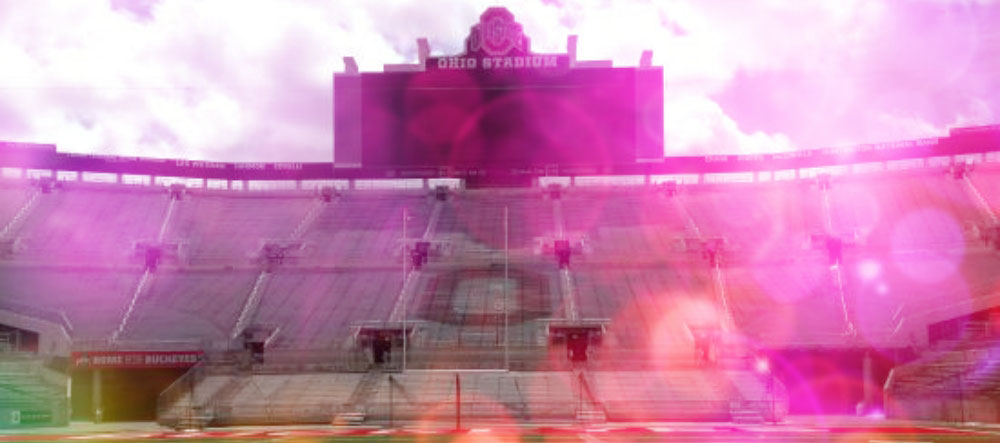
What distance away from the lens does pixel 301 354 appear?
1981 inches

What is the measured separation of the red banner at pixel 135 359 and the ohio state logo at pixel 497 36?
2609 centimetres

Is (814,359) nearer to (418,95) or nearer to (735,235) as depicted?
(735,235)

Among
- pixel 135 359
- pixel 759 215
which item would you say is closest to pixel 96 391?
pixel 135 359

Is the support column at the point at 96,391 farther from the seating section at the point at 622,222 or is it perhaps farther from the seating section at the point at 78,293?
the seating section at the point at 622,222

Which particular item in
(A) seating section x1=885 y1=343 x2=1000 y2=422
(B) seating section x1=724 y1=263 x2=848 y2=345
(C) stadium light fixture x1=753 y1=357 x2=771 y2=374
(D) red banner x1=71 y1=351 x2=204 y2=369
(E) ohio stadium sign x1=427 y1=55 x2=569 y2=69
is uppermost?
(E) ohio stadium sign x1=427 y1=55 x2=569 y2=69

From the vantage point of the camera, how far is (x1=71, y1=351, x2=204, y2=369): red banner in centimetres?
4750

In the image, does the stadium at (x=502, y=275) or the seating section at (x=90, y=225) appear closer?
the stadium at (x=502, y=275)

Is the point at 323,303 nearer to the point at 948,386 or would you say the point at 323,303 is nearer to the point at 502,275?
the point at 502,275

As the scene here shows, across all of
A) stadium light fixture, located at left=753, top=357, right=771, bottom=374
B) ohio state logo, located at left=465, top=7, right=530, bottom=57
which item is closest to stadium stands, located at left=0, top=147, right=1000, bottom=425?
stadium light fixture, located at left=753, top=357, right=771, bottom=374

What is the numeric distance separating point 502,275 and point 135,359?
1943cm

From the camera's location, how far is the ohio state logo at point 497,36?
6619 cm

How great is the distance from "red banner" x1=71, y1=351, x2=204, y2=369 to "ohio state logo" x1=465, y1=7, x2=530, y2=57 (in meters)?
26.1

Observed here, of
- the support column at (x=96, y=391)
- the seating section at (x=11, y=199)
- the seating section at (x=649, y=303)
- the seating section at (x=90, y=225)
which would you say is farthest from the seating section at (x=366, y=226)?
the seating section at (x=11, y=199)

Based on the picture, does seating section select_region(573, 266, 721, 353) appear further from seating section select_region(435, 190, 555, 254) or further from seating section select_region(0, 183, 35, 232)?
seating section select_region(0, 183, 35, 232)
